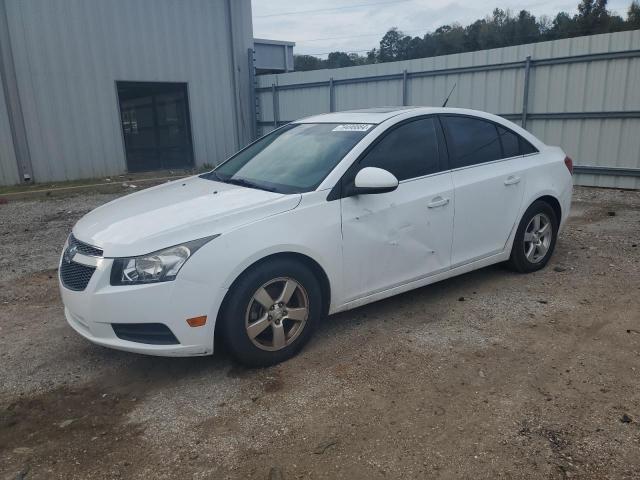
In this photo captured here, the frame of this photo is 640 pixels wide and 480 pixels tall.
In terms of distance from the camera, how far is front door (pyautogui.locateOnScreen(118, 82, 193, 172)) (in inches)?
602

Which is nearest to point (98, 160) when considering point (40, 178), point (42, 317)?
point (40, 178)

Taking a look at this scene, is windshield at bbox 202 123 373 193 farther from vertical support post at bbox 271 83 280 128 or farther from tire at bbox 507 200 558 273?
vertical support post at bbox 271 83 280 128

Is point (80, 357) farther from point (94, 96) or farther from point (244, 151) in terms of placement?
point (94, 96)

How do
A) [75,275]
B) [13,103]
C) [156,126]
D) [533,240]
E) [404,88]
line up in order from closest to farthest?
[75,275], [533,240], [13,103], [404,88], [156,126]

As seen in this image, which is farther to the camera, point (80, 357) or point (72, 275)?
point (80, 357)

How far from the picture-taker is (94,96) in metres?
13.1

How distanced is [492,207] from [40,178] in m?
11.4

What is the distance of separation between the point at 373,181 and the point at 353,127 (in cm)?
76

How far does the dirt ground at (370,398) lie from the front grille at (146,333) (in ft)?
1.15

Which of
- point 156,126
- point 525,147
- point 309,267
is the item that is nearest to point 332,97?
point 156,126

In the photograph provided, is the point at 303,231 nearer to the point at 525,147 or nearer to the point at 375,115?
the point at 375,115

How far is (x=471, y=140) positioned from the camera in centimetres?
464

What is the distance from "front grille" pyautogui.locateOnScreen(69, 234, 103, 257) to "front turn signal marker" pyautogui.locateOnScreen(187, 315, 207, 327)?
697 mm

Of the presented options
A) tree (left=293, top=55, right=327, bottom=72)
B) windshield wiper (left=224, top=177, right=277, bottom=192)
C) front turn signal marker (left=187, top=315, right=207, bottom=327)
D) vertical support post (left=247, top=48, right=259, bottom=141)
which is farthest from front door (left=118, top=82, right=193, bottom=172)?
tree (left=293, top=55, right=327, bottom=72)
